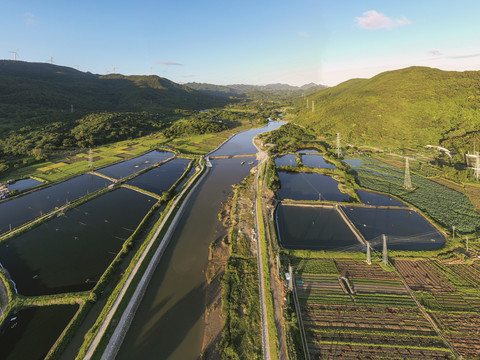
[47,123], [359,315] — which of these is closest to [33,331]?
[359,315]

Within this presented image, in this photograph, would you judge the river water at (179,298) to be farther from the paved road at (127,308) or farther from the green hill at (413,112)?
the green hill at (413,112)

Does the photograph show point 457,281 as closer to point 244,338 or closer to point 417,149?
point 244,338

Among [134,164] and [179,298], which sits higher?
[134,164]

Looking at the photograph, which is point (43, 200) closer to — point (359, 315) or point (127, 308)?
point (127, 308)

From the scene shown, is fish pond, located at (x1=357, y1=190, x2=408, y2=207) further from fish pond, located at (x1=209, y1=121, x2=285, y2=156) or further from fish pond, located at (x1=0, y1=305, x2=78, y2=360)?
fish pond, located at (x1=0, y1=305, x2=78, y2=360)

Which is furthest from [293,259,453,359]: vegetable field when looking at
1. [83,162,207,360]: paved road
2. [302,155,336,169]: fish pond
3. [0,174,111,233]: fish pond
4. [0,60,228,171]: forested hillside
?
[0,60,228,171]: forested hillside

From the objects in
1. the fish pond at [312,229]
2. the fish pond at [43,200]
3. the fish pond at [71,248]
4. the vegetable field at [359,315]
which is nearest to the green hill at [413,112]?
the fish pond at [312,229]
